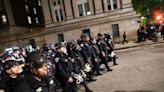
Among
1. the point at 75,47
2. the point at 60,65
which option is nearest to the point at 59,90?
the point at 75,47

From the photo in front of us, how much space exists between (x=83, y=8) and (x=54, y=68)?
83.1 ft

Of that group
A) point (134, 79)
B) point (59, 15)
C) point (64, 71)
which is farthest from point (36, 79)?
point (59, 15)

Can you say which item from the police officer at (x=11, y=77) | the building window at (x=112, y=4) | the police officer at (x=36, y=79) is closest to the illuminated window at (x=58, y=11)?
the building window at (x=112, y=4)

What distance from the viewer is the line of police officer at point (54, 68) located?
4578mm

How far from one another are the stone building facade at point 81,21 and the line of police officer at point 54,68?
16.6 meters

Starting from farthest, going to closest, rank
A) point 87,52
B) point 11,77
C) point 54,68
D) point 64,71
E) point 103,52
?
point 103,52, point 87,52, point 54,68, point 64,71, point 11,77

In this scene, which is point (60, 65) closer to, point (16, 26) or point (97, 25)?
point (97, 25)

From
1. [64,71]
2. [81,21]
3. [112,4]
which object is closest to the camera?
[64,71]

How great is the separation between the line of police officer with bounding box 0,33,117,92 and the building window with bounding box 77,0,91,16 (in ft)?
60.5

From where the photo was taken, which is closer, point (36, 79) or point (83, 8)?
point (36, 79)

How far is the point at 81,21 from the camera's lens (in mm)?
32531

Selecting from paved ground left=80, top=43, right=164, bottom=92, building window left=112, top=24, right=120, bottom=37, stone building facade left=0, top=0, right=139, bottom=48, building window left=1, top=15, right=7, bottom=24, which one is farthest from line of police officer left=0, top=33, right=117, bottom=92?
building window left=1, top=15, right=7, bottom=24

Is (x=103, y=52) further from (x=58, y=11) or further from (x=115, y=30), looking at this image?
(x=58, y=11)

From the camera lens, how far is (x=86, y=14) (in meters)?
33.2
